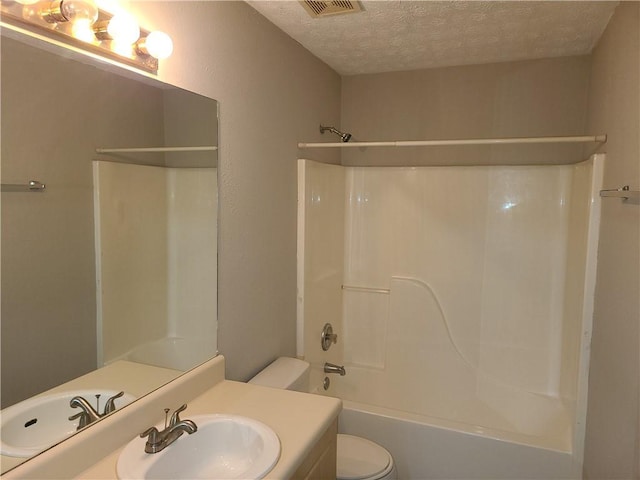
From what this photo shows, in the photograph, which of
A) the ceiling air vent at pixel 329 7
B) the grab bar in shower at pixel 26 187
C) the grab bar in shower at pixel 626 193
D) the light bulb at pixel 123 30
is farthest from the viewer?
the ceiling air vent at pixel 329 7

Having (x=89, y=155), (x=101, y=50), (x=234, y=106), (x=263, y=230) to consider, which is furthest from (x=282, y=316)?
(x=101, y=50)

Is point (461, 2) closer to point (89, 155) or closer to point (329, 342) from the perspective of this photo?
point (89, 155)

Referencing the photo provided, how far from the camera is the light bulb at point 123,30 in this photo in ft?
3.75

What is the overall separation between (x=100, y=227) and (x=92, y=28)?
1.72 feet

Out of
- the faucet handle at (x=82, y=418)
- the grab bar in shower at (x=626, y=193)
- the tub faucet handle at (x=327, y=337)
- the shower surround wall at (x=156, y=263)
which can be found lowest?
the tub faucet handle at (x=327, y=337)

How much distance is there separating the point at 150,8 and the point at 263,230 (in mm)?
999

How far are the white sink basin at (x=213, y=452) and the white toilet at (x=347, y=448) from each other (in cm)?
52

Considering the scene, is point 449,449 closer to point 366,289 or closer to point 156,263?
point 366,289

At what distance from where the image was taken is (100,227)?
48.9 inches

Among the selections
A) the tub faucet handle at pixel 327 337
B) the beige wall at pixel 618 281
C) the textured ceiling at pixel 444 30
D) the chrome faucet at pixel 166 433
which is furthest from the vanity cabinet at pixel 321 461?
the textured ceiling at pixel 444 30

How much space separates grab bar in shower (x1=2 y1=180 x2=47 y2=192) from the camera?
986mm

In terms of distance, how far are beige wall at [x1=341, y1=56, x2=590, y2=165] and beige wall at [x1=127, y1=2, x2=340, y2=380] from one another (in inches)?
24.4

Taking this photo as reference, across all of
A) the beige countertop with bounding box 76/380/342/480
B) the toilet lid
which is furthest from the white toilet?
the beige countertop with bounding box 76/380/342/480

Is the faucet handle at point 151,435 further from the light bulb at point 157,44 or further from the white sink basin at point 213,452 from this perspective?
the light bulb at point 157,44
